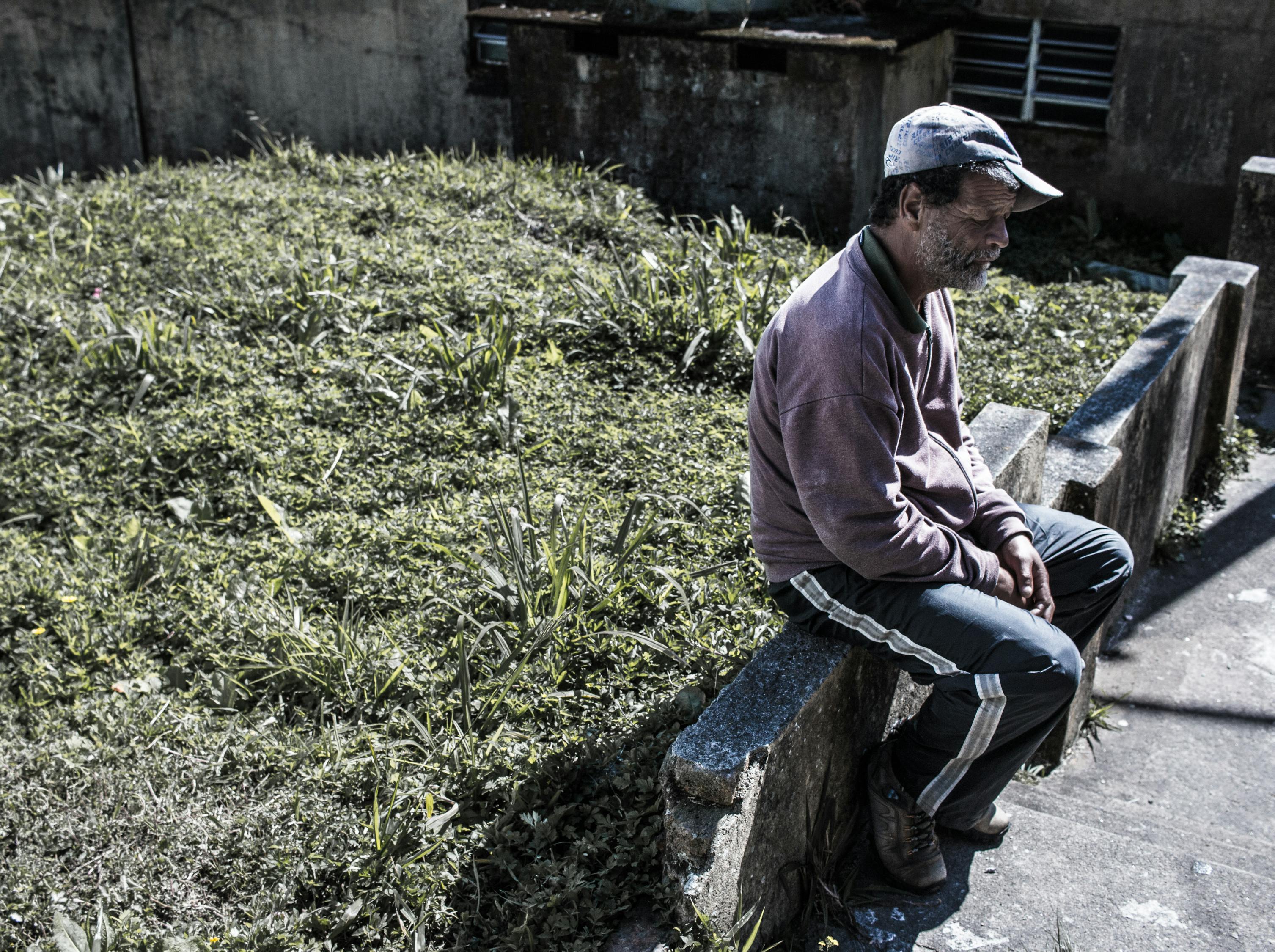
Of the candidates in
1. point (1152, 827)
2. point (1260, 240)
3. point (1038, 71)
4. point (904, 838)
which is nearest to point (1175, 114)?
point (1038, 71)

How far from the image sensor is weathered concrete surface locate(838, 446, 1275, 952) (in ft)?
9.34

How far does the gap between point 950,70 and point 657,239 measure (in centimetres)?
322

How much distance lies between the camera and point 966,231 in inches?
106

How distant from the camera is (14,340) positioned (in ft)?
17.8

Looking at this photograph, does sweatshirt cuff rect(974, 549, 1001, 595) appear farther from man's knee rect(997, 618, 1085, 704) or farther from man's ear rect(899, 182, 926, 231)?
man's ear rect(899, 182, 926, 231)

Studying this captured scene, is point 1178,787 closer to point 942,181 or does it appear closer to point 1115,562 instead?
point 1115,562

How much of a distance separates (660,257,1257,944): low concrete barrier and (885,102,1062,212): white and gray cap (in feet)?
3.67

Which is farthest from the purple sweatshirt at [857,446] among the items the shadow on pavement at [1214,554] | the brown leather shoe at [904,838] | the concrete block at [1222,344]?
the concrete block at [1222,344]

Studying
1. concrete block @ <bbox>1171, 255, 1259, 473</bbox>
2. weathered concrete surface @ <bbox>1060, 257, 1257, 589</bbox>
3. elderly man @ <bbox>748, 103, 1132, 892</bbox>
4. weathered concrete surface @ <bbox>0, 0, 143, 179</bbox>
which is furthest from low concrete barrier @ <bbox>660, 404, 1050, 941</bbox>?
weathered concrete surface @ <bbox>0, 0, 143, 179</bbox>

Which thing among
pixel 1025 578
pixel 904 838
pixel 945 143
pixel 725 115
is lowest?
pixel 904 838

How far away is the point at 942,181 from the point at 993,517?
0.88 metres

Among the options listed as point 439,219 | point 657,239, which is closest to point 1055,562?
point 657,239

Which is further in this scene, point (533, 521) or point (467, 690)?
point (533, 521)

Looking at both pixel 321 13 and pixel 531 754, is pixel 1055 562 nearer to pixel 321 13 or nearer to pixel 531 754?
pixel 531 754
